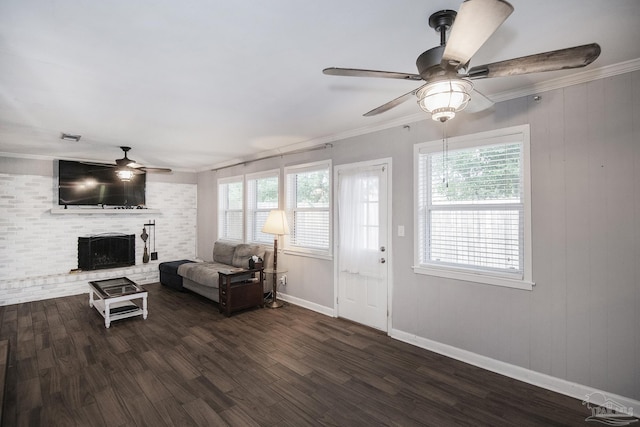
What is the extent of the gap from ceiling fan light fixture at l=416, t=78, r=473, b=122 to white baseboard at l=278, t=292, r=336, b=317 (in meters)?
3.23

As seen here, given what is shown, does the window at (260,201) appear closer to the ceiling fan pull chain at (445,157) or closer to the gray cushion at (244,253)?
the gray cushion at (244,253)

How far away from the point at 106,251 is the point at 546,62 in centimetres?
710

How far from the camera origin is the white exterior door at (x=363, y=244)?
3.68 meters

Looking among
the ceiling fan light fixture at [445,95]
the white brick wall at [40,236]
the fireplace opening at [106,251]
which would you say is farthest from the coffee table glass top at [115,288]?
the ceiling fan light fixture at [445,95]

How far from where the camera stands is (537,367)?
2.59m

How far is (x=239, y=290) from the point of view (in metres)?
4.39

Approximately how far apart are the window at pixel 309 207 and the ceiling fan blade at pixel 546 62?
2795mm

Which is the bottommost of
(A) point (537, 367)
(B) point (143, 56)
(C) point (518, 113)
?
(A) point (537, 367)

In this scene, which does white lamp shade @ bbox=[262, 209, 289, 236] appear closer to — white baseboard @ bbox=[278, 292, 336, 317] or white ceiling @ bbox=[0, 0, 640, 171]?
white baseboard @ bbox=[278, 292, 336, 317]

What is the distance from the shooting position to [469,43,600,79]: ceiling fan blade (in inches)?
53.0

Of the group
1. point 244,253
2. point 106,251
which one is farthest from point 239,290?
point 106,251

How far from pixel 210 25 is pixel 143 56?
0.68 meters

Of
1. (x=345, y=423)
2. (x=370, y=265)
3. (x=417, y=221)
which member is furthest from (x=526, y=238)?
(x=345, y=423)

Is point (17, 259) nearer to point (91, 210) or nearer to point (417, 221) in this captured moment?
point (91, 210)
